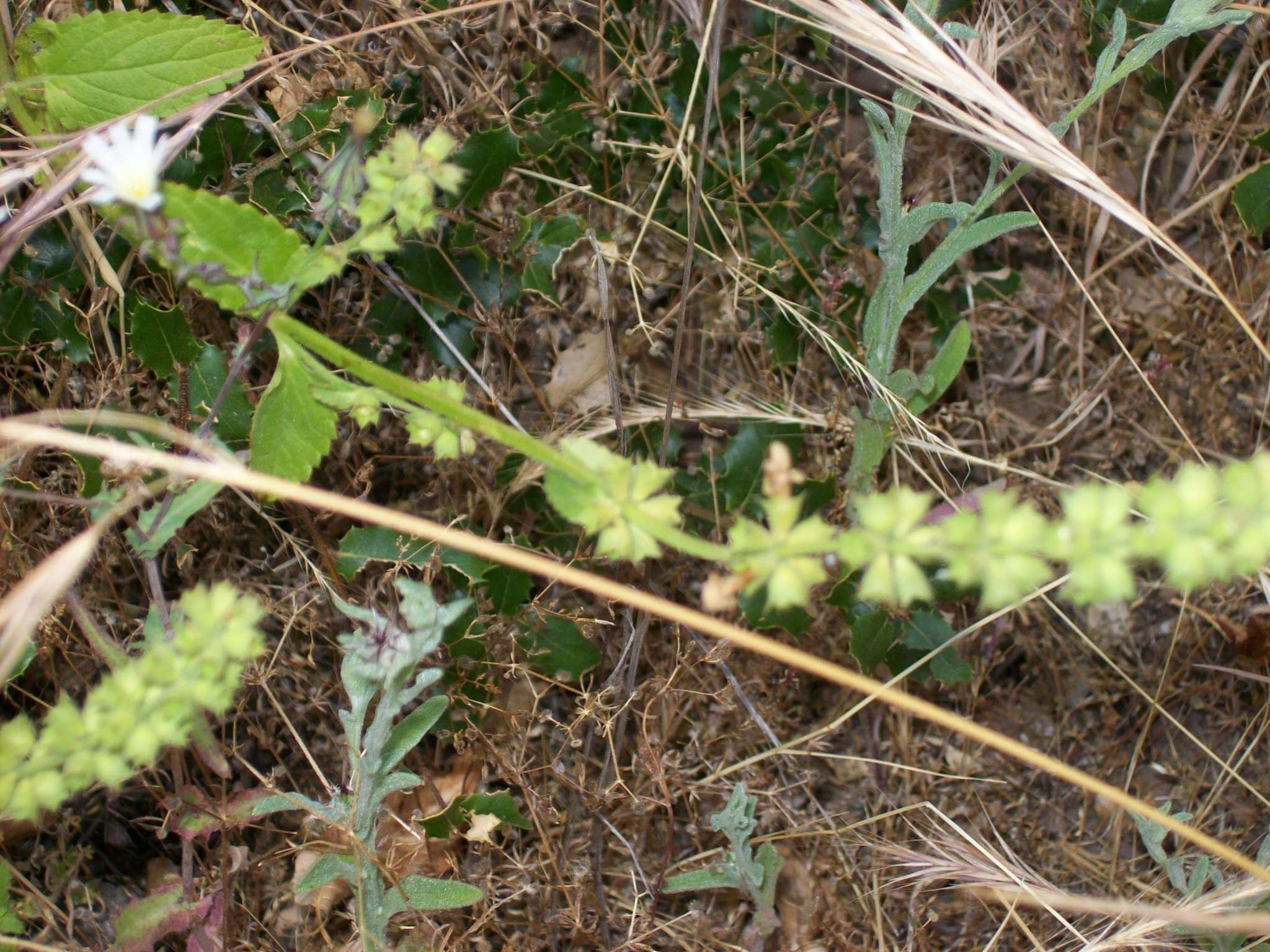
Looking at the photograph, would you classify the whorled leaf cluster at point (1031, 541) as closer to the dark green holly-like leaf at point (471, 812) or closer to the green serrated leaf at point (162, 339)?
the dark green holly-like leaf at point (471, 812)

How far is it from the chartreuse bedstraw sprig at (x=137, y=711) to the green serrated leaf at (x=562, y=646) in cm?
86

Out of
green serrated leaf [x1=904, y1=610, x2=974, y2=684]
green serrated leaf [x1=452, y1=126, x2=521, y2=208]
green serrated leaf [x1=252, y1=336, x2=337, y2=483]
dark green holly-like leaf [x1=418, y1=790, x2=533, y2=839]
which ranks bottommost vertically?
dark green holly-like leaf [x1=418, y1=790, x2=533, y2=839]

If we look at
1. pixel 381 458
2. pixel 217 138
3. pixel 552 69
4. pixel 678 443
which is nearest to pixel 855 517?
pixel 678 443

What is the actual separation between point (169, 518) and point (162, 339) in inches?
24.0

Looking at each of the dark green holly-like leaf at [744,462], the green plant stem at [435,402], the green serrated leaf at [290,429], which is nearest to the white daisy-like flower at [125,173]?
the green plant stem at [435,402]

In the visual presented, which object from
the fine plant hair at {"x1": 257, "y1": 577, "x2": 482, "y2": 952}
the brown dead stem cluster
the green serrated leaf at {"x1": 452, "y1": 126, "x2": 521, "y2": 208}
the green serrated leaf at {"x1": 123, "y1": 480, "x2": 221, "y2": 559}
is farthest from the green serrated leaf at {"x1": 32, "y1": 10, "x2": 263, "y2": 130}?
the fine plant hair at {"x1": 257, "y1": 577, "x2": 482, "y2": 952}

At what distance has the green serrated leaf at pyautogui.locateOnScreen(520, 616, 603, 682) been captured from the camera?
205 centimetres

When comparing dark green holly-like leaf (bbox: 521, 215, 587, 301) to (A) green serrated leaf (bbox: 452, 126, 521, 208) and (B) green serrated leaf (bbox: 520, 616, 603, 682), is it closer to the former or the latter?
(A) green serrated leaf (bbox: 452, 126, 521, 208)

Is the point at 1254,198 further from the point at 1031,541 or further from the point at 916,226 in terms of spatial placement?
the point at 1031,541

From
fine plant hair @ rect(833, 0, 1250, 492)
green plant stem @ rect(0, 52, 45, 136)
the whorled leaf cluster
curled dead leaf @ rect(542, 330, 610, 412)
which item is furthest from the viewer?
curled dead leaf @ rect(542, 330, 610, 412)

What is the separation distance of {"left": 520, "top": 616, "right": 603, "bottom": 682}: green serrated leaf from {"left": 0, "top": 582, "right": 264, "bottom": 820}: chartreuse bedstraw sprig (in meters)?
0.86

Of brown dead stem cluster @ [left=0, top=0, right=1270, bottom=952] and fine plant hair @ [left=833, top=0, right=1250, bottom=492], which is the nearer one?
fine plant hair @ [left=833, top=0, right=1250, bottom=492]

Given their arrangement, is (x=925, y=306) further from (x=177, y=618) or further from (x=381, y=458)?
(x=177, y=618)

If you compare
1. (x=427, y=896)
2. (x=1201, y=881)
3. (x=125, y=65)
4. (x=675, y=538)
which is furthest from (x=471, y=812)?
(x=125, y=65)
